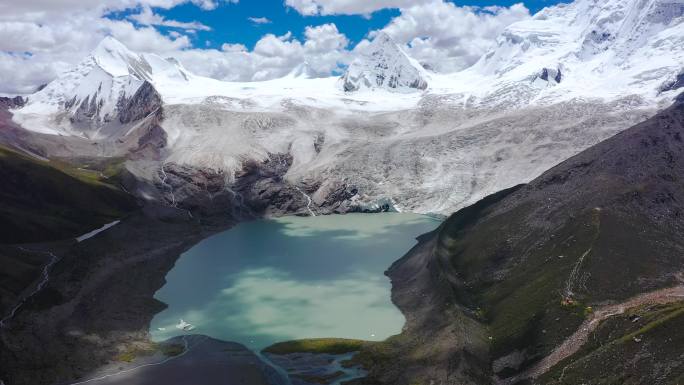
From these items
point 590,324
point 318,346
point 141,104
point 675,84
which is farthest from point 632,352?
point 141,104

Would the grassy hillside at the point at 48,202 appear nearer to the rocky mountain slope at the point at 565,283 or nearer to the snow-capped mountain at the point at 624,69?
the rocky mountain slope at the point at 565,283

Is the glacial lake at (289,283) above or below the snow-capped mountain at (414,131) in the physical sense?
below

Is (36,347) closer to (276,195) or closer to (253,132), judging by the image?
(276,195)

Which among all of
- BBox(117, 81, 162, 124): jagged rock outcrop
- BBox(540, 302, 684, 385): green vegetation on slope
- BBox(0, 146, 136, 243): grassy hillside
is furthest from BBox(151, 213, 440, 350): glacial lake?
BBox(117, 81, 162, 124): jagged rock outcrop

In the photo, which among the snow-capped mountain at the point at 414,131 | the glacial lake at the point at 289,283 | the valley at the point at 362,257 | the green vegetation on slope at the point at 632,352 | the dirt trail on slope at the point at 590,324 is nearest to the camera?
the green vegetation on slope at the point at 632,352

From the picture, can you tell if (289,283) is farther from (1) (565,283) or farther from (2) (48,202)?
(2) (48,202)

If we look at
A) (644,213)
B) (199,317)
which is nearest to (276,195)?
(199,317)

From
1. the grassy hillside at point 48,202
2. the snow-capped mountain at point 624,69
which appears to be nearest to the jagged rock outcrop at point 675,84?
the snow-capped mountain at point 624,69
